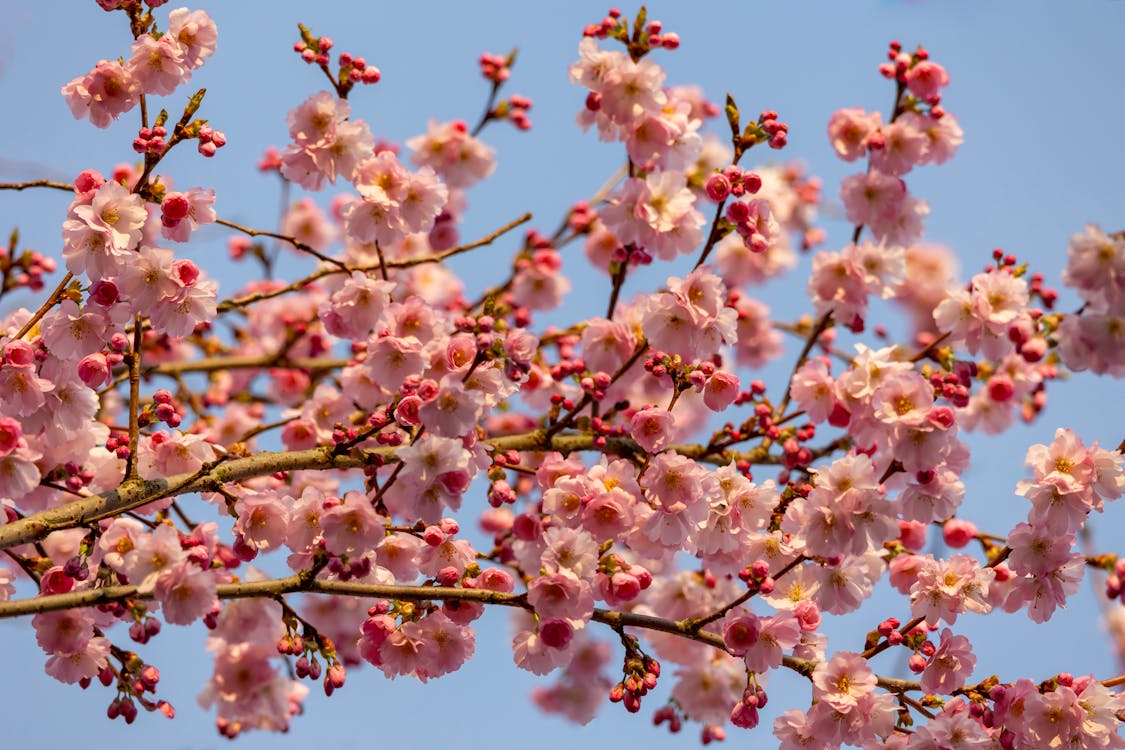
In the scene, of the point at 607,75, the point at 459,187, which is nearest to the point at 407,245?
the point at 459,187

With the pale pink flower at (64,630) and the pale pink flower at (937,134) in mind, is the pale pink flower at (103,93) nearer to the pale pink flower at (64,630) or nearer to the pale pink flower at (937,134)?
the pale pink flower at (64,630)

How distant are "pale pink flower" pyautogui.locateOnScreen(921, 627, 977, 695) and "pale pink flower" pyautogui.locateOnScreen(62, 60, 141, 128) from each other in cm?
296

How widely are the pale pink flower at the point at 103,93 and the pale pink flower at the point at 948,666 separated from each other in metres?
2.96

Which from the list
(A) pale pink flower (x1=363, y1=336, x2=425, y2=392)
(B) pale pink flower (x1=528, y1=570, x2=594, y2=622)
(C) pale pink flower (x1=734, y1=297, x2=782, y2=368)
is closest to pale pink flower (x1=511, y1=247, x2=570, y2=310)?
(C) pale pink flower (x1=734, y1=297, x2=782, y2=368)

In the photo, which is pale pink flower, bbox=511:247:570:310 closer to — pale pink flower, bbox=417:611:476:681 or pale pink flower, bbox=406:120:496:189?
pale pink flower, bbox=406:120:496:189

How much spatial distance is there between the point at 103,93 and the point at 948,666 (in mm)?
3102

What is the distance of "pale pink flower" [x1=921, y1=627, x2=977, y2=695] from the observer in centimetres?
333

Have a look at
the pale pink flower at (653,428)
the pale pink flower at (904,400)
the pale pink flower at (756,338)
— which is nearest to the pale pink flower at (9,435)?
the pale pink flower at (653,428)

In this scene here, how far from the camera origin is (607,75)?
12.9 ft

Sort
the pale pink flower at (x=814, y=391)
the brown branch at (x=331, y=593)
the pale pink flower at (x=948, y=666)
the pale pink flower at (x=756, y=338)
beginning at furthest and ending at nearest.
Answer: the pale pink flower at (x=756, y=338), the pale pink flower at (x=814, y=391), the pale pink flower at (x=948, y=666), the brown branch at (x=331, y=593)

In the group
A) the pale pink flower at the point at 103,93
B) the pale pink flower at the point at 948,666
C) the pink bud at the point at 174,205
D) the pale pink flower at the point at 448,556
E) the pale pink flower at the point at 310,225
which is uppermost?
the pale pink flower at the point at 310,225

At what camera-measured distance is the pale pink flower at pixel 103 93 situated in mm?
3400

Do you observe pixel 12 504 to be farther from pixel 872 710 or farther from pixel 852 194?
pixel 852 194

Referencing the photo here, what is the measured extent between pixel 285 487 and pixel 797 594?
5.82ft
